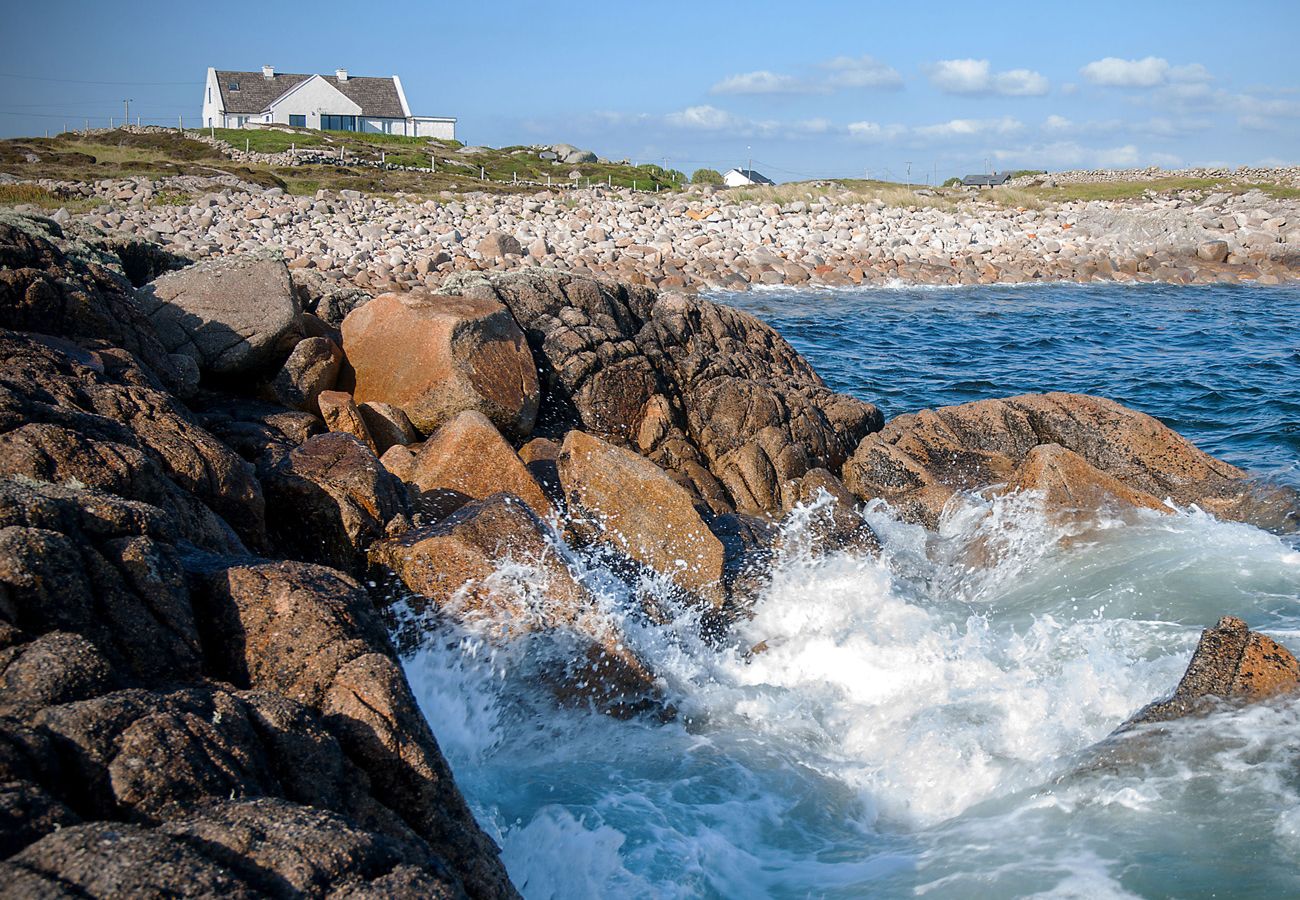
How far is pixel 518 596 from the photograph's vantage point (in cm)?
632

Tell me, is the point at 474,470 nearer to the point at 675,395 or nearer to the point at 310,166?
the point at 675,395

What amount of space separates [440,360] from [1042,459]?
228 inches

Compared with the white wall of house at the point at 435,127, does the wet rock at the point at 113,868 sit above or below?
below

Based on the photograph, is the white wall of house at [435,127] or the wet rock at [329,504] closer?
the wet rock at [329,504]

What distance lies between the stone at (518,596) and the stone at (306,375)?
3082mm

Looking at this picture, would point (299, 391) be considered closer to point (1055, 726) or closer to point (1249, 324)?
point (1055, 726)

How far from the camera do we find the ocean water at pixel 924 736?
201 inches

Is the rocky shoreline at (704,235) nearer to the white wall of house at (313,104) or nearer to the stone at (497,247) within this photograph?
the stone at (497,247)

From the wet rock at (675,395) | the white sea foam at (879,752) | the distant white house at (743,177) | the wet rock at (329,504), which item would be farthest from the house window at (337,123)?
the wet rock at (329,504)

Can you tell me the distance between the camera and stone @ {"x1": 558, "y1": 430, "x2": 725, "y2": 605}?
25.5 ft

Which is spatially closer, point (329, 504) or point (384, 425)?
point (329, 504)

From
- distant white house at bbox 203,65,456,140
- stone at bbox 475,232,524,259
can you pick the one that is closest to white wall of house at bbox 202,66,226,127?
distant white house at bbox 203,65,456,140

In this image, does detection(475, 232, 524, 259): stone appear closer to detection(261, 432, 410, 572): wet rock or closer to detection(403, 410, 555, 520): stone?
detection(403, 410, 555, 520): stone

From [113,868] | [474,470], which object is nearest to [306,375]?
[474,470]
